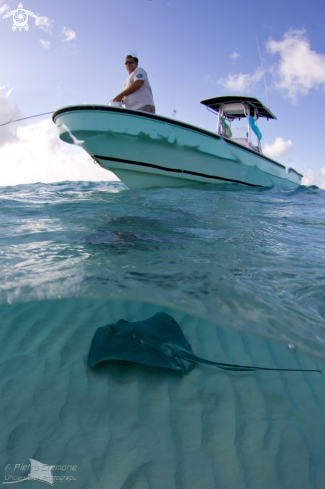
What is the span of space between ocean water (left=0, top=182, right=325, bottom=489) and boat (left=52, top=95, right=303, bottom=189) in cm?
393

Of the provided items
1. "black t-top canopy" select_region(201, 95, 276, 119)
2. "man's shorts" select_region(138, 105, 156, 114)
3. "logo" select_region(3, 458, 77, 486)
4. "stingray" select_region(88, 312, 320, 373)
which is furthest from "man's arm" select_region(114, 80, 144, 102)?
"logo" select_region(3, 458, 77, 486)

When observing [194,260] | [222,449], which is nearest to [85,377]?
[222,449]

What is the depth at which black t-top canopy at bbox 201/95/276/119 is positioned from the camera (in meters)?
10.6

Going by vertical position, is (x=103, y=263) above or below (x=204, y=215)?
below

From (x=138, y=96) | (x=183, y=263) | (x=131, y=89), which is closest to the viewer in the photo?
(x=183, y=263)

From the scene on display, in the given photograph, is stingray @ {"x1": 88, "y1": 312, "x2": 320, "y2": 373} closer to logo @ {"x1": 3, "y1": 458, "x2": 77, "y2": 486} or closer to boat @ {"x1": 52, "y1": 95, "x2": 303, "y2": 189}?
logo @ {"x1": 3, "y1": 458, "x2": 77, "y2": 486}

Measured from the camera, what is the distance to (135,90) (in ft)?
24.6

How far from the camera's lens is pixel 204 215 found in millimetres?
5797

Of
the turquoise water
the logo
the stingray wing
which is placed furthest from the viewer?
the turquoise water

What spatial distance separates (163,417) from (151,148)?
713cm

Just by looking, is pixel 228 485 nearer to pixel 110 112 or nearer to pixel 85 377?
pixel 85 377

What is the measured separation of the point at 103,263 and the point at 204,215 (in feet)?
10.1

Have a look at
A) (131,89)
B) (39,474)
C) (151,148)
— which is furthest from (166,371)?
(131,89)

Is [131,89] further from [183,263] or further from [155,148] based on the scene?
[183,263]
